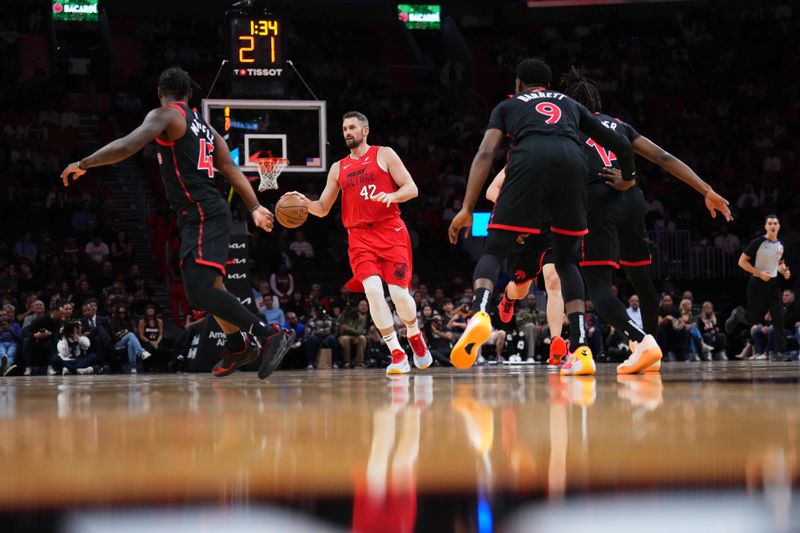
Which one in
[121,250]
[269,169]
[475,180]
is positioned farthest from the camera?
[121,250]

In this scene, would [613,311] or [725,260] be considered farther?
[725,260]

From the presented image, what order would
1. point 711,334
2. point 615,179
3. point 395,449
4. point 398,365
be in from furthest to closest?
point 711,334
point 398,365
point 615,179
point 395,449

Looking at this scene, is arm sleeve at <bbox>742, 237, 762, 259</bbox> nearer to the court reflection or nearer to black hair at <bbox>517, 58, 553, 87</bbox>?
black hair at <bbox>517, 58, 553, 87</bbox>

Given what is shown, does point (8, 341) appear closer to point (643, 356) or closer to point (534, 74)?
point (534, 74)

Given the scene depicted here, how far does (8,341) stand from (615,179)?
9300 millimetres

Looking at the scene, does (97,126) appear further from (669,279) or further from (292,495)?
(292,495)

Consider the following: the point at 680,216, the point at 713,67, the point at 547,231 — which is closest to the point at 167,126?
the point at 547,231

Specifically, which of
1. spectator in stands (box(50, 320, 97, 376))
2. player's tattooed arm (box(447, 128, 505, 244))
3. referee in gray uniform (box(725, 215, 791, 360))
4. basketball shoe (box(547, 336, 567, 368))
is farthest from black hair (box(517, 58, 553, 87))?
spectator in stands (box(50, 320, 97, 376))

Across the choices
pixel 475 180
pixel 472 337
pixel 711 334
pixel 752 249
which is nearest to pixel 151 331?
pixel 752 249

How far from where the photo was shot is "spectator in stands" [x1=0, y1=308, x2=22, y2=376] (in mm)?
12781

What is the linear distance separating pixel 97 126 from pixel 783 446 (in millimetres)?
22113

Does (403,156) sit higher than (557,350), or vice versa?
(403,156)

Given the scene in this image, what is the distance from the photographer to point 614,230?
6605 mm

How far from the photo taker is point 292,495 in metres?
1.51
